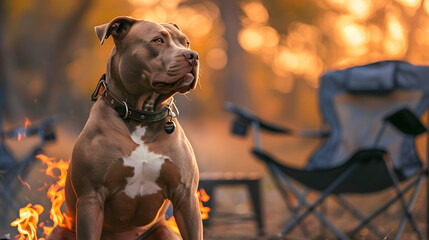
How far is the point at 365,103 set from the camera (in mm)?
4465

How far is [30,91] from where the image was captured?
38.3 feet

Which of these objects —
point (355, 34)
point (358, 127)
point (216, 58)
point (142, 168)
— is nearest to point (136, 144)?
point (142, 168)

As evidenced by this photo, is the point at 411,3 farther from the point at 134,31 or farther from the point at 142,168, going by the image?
the point at 142,168

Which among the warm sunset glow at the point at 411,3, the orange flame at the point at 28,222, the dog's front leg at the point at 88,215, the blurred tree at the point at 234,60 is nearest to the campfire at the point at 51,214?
the orange flame at the point at 28,222

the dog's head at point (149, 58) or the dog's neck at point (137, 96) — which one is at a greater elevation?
the dog's head at point (149, 58)

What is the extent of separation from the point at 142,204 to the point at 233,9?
11404mm

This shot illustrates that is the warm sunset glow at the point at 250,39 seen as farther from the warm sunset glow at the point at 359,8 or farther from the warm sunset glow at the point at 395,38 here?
the warm sunset glow at the point at 395,38

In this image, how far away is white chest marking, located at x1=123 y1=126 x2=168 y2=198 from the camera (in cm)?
167

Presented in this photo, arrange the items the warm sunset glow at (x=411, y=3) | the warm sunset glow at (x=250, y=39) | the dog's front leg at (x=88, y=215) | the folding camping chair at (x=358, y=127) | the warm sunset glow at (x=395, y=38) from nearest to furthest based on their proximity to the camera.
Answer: the dog's front leg at (x=88, y=215)
the folding camping chair at (x=358, y=127)
the warm sunset glow at (x=411, y=3)
the warm sunset glow at (x=395, y=38)
the warm sunset glow at (x=250, y=39)

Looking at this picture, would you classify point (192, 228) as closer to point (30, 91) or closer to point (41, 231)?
point (41, 231)

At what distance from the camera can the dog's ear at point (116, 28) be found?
1.71m

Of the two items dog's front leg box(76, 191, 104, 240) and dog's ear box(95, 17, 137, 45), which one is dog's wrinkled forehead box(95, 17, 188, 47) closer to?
dog's ear box(95, 17, 137, 45)

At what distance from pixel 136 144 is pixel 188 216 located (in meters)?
0.27

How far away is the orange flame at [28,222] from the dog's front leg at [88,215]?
49 cm
